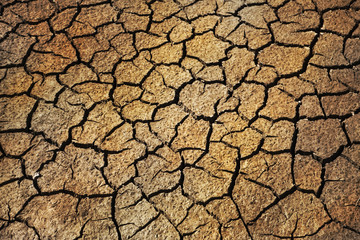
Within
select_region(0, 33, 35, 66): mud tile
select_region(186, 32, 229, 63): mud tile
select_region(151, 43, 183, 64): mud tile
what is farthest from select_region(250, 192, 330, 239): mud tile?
select_region(0, 33, 35, 66): mud tile

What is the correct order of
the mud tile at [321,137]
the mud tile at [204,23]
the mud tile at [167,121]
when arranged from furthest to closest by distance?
the mud tile at [204,23] → the mud tile at [167,121] → the mud tile at [321,137]

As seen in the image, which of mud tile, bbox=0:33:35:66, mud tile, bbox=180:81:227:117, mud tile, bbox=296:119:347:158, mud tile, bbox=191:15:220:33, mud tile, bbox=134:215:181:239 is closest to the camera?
mud tile, bbox=134:215:181:239

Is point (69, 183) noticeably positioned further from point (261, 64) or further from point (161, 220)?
point (261, 64)

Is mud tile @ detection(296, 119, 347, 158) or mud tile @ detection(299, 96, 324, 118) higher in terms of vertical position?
mud tile @ detection(299, 96, 324, 118)

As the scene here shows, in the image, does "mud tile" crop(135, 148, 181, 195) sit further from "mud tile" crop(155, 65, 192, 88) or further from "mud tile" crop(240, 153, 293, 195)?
"mud tile" crop(155, 65, 192, 88)

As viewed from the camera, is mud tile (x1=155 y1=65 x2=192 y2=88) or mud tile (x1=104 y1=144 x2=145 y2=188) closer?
mud tile (x1=104 y1=144 x2=145 y2=188)

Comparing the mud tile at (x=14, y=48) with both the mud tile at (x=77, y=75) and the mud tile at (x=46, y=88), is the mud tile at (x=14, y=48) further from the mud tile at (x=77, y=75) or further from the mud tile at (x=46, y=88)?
the mud tile at (x=77, y=75)

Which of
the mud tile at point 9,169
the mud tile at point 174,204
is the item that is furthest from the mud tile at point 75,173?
the mud tile at point 174,204

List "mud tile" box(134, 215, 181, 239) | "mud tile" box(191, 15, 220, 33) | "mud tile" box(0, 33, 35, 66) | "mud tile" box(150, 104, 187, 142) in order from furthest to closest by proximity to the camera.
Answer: "mud tile" box(191, 15, 220, 33), "mud tile" box(0, 33, 35, 66), "mud tile" box(150, 104, 187, 142), "mud tile" box(134, 215, 181, 239)

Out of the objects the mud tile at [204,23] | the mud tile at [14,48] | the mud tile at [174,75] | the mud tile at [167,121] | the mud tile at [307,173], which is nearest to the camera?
the mud tile at [307,173]
